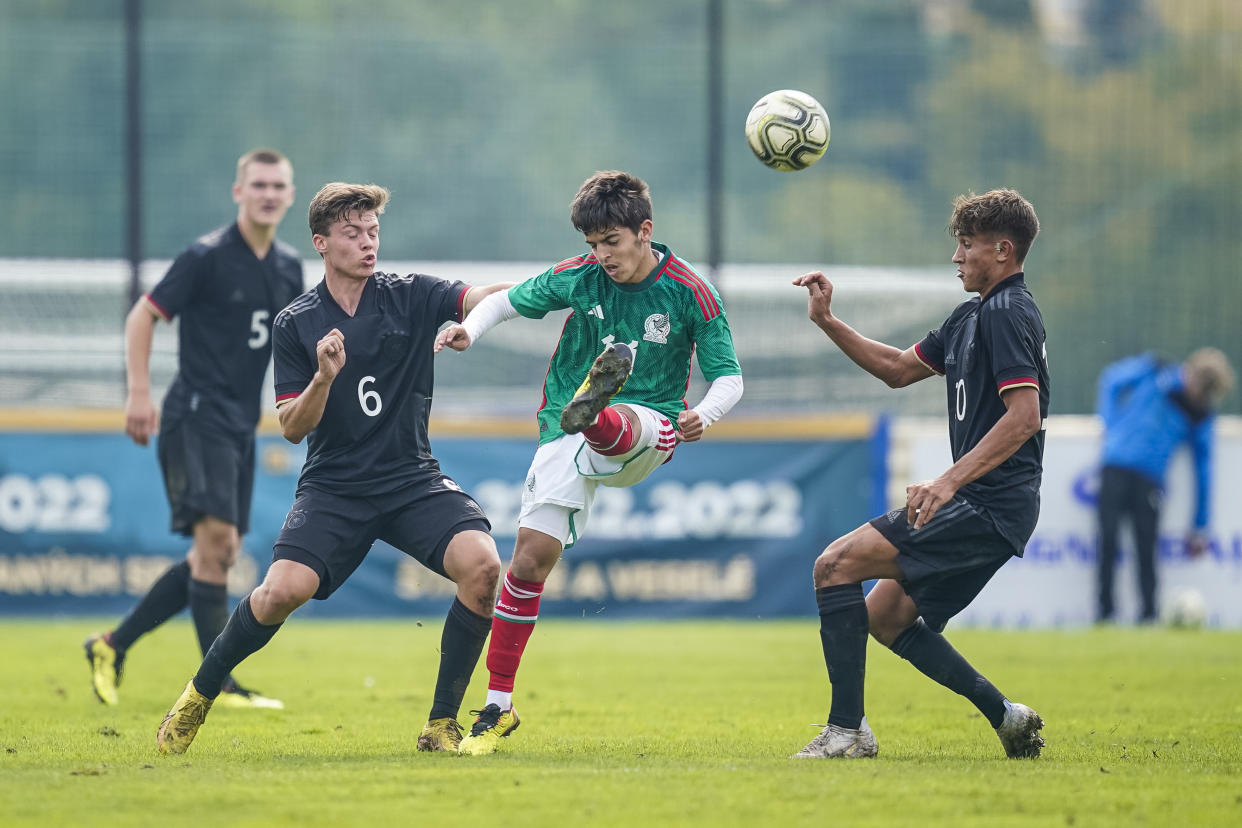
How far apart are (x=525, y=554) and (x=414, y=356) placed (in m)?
0.91

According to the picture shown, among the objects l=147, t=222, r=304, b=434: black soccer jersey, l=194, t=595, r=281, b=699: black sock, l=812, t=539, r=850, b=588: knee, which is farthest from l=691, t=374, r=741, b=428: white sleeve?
l=147, t=222, r=304, b=434: black soccer jersey

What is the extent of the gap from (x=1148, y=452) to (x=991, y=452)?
795 cm

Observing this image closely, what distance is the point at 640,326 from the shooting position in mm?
6355

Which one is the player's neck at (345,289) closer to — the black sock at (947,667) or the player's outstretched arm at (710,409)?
the player's outstretched arm at (710,409)

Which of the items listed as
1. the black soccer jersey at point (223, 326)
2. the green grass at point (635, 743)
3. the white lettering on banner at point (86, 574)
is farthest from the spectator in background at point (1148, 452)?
the black soccer jersey at point (223, 326)

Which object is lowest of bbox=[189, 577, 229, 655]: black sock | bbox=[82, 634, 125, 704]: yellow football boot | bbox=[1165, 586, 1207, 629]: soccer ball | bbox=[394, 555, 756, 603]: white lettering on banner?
bbox=[1165, 586, 1207, 629]: soccer ball

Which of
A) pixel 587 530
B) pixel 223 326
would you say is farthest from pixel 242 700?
pixel 587 530

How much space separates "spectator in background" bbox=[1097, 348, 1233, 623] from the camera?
13.2 meters

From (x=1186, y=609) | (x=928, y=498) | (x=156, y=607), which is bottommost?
(x=1186, y=609)

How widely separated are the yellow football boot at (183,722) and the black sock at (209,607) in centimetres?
205

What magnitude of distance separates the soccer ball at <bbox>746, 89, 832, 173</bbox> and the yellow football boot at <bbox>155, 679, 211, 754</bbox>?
3.21 m

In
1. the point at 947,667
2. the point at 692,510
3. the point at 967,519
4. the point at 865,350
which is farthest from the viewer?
the point at 692,510

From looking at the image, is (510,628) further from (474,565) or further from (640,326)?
(640,326)

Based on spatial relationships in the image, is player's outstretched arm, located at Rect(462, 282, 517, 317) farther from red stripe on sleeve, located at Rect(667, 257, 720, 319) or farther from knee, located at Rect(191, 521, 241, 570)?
knee, located at Rect(191, 521, 241, 570)
